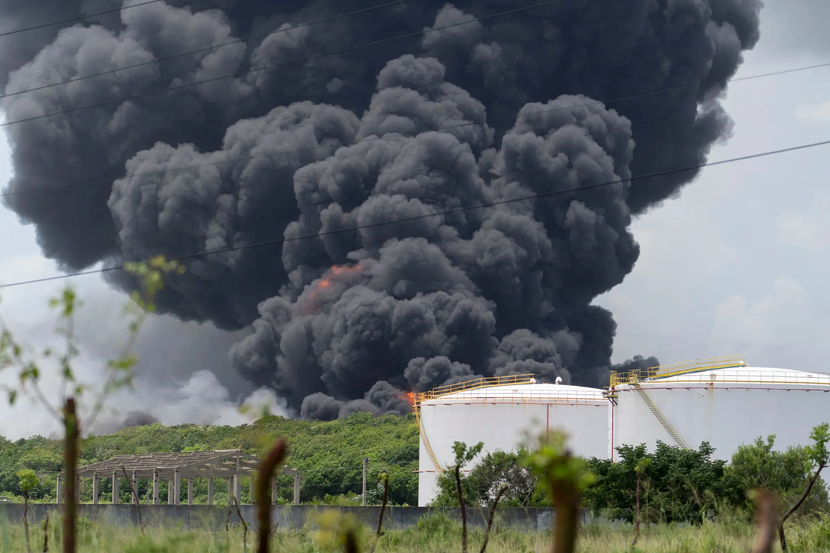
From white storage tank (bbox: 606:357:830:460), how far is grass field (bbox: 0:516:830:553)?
15.8m

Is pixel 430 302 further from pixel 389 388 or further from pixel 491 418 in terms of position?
pixel 491 418

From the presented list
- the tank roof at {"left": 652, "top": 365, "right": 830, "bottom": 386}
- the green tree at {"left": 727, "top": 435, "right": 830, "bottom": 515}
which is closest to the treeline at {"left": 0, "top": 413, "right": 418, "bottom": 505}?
the tank roof at {"left": 652, "top": 365, "right": 830, "bottom": 386}

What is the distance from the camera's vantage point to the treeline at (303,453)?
53.9m

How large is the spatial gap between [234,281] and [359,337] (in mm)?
20151

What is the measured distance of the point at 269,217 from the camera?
301 feet

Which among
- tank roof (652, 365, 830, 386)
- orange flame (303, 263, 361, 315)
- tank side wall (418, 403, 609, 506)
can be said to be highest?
orange flame (303, 263, 361, 315)

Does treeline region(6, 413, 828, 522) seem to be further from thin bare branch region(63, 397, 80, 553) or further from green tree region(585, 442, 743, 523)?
thin bare branch region(63, 397, 80, 553)

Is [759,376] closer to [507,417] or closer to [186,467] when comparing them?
[507,417]

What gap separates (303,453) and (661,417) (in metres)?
36.7

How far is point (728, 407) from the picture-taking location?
3619cm

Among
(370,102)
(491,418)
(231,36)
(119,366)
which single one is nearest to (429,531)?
(119,366)

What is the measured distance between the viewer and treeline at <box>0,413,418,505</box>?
5386 cm

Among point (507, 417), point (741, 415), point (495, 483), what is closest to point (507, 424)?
point (507, 417)

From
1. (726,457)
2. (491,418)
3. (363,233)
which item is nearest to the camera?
(726,457)
